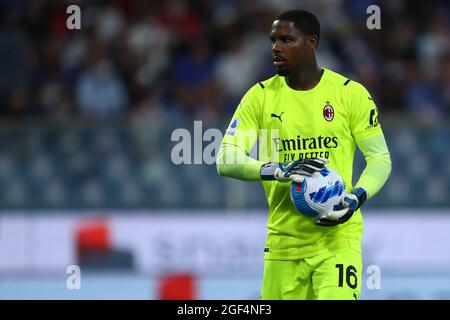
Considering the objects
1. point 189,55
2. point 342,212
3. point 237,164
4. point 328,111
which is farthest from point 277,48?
point 189,55

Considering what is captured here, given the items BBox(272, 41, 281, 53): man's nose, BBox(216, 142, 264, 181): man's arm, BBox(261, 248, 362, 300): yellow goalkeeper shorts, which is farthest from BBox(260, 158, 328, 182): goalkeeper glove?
BBox(272, 41, 281, 53): man's nose

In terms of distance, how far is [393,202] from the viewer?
39.9ft

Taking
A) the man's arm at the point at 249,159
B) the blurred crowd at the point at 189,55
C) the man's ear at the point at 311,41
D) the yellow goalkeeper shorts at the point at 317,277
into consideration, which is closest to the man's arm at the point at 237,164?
the man's arm at the point at 249,159

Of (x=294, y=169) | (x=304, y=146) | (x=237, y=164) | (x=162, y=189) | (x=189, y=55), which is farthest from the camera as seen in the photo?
(x=189, y=55)

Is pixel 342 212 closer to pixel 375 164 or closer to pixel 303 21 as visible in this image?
pixel 375 164

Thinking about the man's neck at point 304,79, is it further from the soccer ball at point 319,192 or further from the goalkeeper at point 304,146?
the soccer ball at point 319,192

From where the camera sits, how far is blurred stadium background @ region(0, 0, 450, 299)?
11.9 metres

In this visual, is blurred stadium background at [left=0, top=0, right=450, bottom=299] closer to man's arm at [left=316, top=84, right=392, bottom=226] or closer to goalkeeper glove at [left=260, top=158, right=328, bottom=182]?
man's arm at [left=316, top=84, right=392, bottom=226]

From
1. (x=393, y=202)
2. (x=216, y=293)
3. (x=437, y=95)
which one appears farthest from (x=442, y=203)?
(x=216, y=293)

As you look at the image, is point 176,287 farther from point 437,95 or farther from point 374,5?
point 374,5

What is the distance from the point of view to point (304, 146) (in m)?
6.87

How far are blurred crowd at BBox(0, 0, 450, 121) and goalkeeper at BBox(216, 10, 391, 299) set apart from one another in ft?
18.1

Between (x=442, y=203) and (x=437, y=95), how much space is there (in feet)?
5.11

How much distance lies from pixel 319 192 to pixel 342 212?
0.59ft
